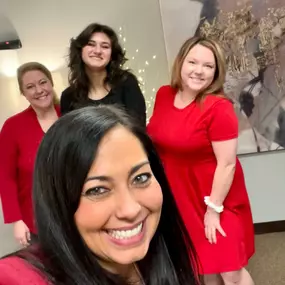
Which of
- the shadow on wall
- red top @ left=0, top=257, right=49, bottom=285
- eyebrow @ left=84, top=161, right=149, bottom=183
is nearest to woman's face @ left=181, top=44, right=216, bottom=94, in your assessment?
eyebrow @ left=84, top=161, right=149, bottom=183

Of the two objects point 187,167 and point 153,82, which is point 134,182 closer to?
point 187,167

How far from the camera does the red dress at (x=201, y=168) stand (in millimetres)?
1962

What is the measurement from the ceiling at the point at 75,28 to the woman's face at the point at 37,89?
910 mm

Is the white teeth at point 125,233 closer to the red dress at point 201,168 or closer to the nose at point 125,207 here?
the nose at point 125,207

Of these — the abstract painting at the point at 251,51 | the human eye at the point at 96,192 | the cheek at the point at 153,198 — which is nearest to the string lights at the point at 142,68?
the abstract painting at the point at 251,51

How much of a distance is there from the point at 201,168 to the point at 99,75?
25.4 inches

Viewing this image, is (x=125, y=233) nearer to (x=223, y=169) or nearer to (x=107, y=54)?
(x=223, y=169)

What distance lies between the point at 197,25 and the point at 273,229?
1.52 m

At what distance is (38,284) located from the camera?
786 mm

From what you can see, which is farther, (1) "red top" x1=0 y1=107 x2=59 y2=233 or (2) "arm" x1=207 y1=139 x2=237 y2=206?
(1) "red top" x1=0 y1=107 x2=59 y2=233

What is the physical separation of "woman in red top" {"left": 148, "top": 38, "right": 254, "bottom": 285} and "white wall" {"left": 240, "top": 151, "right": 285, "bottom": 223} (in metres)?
1.15

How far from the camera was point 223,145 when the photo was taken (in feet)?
6.43

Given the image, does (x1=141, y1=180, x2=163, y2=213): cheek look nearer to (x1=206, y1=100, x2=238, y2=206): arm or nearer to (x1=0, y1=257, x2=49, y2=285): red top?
(x1=0, y1=257, x2=49, y2=285): red top

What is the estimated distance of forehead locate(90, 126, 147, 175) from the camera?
856mm
